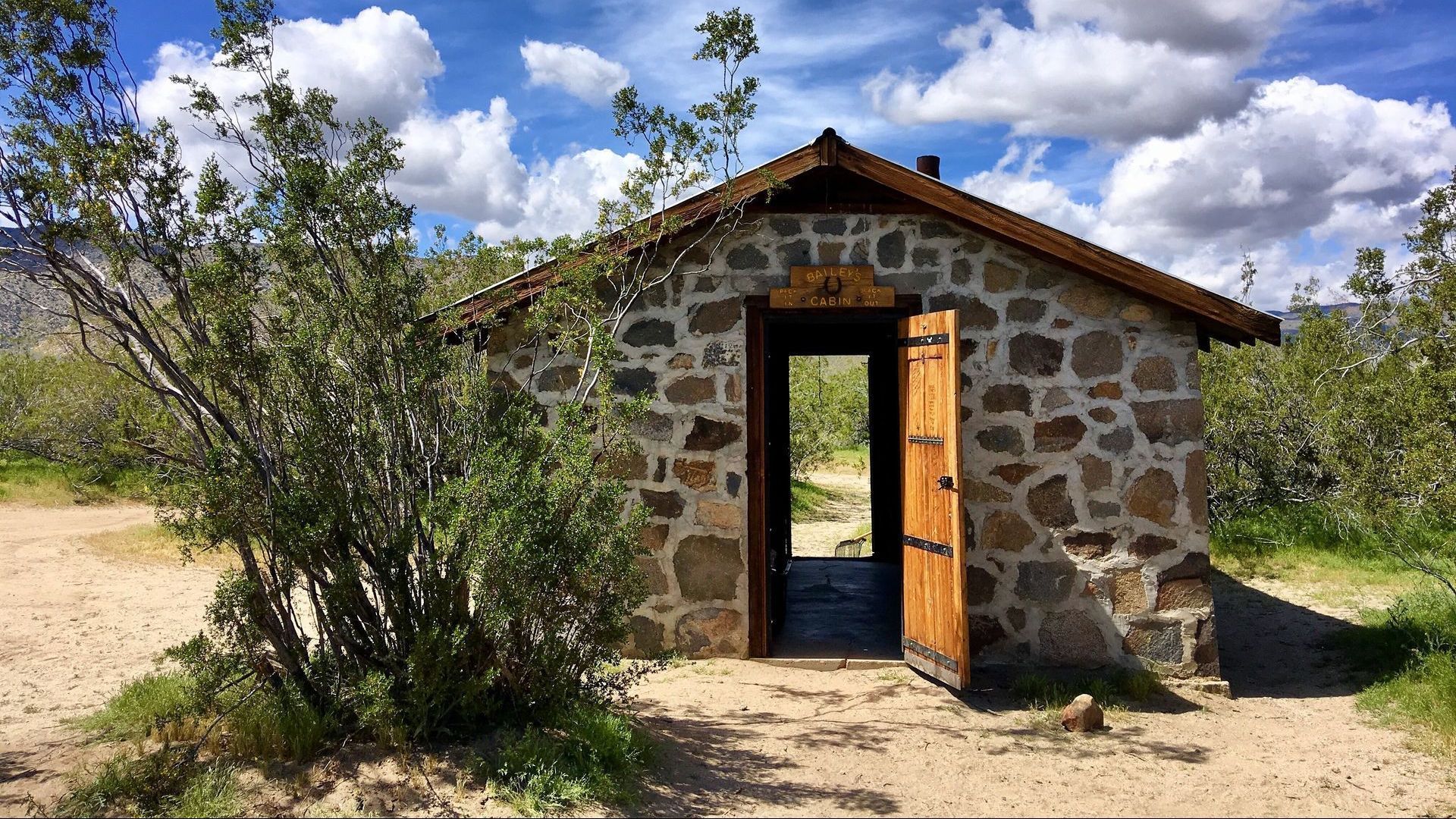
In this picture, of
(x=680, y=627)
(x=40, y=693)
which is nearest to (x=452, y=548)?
(x=680, y=627)

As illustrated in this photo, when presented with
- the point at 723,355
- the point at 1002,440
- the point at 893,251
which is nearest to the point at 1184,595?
the point at 1002,440

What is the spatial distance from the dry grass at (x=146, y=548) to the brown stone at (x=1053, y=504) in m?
8.13

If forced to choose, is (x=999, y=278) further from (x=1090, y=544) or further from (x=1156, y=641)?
(x=1156, y=641)

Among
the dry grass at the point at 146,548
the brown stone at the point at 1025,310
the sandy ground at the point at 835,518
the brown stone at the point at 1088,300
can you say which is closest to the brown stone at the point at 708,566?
the brown stone at the point at 1025,310

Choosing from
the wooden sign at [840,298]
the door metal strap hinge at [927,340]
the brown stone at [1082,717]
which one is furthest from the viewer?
the wooden sign at [840,298]

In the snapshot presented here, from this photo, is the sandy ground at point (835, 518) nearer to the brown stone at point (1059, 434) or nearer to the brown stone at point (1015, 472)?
the brown stone at point (1015, 472)

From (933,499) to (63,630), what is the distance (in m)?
6.57

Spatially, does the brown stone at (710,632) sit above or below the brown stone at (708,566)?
below

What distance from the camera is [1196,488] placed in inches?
243

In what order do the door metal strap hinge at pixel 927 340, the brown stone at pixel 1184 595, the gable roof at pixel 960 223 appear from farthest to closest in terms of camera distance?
the brown stone at pixel 1184 595, the gable roof at pixel 960 223, the door metal strap hinge at pixel 927 340

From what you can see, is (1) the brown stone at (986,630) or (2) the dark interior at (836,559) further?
(2) the dark interior at (836,559)

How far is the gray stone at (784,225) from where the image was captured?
6.51 m

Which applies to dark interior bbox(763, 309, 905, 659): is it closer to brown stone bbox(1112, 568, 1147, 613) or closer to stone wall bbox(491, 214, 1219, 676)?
stone wall bbox(491, 214, 1219, 676)

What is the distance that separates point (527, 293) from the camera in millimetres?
6078
